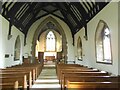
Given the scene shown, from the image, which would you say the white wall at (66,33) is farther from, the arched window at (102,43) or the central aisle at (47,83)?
the arched window at (102,43)

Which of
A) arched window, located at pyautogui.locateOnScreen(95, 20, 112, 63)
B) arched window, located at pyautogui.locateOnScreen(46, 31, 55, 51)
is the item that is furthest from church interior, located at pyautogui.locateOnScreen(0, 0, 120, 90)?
arched window, located at pyautogui.locateOnScreen(46, 31, 55, 51)

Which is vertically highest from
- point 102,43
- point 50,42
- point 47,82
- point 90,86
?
point 50,42

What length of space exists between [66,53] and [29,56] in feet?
9.63

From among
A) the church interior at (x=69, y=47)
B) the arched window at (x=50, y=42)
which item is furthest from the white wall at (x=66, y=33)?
the arched window at (x=50, y=42)

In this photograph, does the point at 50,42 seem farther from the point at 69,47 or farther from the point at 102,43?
the point at 102,43

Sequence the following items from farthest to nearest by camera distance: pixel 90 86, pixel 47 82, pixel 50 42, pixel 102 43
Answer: pixel 50 42
pixel 47 82
pixel 102 43
pixel 90 86

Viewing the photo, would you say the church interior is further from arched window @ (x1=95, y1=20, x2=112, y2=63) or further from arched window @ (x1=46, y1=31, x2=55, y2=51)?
arched window @ (x1=46, y1=31, x2=55, y2=51)

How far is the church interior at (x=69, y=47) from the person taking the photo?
4371 millimetres

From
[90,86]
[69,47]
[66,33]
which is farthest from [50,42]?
[90,86]

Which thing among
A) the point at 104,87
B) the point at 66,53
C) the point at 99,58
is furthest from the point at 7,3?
the point at 66,53

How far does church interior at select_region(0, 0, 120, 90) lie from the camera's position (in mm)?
4371

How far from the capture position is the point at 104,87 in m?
3.18

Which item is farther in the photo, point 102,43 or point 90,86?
point 102,43

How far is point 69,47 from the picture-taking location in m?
15.1
